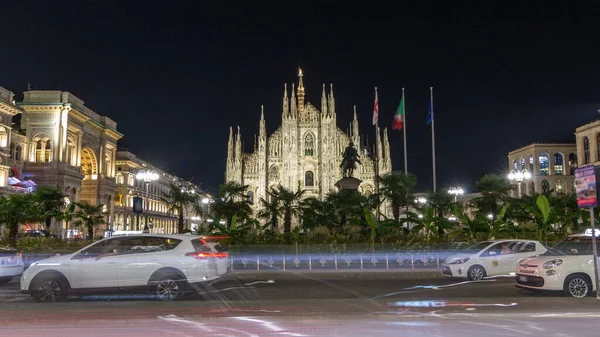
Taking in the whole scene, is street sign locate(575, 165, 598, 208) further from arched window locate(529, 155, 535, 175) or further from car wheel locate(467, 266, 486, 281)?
arched window locate(529, 155, 535, 175)

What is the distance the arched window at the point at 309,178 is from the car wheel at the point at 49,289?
2849 inches

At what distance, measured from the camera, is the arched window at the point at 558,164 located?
289 feet

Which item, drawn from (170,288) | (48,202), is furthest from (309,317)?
(48,202)

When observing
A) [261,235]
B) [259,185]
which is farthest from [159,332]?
[259,185]

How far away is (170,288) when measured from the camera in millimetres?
11734

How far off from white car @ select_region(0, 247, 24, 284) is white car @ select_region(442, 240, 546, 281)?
13.5 m

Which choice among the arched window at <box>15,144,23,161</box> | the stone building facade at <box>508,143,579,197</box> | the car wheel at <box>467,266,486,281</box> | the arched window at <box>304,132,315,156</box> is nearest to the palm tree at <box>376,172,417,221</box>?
the car wheel at <box>467,266,486,281</box>

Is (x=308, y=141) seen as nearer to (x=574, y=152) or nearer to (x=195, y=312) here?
(x=574, y=152)

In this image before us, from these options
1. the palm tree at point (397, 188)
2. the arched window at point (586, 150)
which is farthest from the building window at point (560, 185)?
the palm tree at point (397, 188)

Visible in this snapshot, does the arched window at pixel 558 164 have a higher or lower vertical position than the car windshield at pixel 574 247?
higher

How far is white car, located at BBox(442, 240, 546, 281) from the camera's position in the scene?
16.6 meters

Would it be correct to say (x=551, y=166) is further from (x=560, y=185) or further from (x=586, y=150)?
(x=586, y=150)

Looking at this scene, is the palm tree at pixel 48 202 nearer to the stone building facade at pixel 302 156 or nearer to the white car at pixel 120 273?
the white car at pixel 120 273

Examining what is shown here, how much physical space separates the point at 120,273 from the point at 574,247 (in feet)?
36.5
